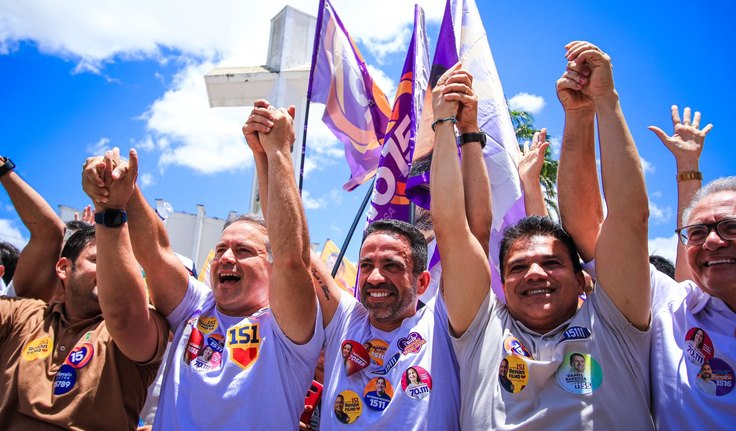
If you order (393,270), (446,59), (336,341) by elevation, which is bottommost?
(336,341)

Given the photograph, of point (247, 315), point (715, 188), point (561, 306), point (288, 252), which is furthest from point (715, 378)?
point (247, 315)

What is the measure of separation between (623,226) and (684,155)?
1483mm

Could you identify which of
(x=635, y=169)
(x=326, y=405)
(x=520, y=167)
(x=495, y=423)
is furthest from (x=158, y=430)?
(x=520, y=167)

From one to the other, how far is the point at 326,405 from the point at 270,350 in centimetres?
40

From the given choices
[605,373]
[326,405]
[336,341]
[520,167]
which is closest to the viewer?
[605,373]

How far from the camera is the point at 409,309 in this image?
2.99 m

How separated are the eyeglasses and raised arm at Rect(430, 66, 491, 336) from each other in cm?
94

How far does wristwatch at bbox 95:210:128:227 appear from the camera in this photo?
2.79m

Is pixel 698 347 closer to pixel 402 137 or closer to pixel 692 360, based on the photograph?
pixel 692 360

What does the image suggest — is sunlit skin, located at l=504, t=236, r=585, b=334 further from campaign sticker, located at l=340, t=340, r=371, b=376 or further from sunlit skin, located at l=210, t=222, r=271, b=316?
sunlit skin, located at l=210, t=222, r=271, b=316

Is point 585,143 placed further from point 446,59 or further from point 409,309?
point 446,59

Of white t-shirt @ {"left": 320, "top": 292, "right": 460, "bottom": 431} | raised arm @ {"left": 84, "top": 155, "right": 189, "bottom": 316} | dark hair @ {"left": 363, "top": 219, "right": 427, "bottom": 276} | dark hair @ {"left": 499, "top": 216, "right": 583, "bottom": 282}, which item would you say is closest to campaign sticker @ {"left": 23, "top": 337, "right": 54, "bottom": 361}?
raised arm @ {"left": 84, "top": 155, "right": 189, "bottom": 316}

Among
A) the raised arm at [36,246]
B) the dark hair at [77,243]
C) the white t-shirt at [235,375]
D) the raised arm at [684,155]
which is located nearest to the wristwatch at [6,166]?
the raised arm at [36,246]

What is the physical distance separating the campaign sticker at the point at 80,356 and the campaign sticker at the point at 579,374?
7.68ft
